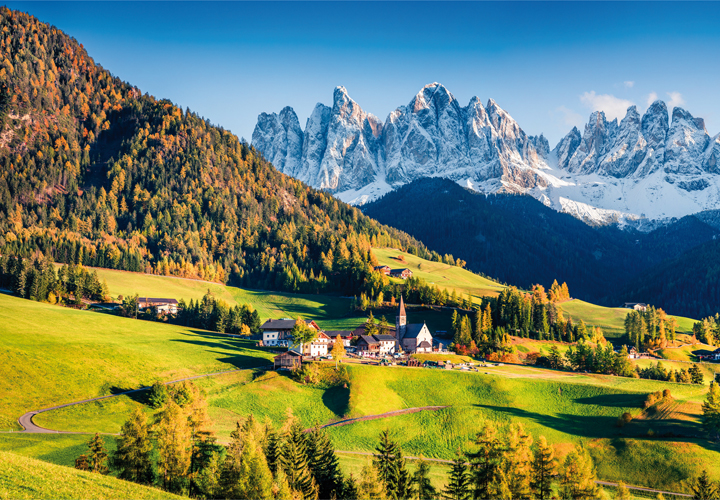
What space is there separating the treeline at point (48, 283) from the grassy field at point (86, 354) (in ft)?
30.0

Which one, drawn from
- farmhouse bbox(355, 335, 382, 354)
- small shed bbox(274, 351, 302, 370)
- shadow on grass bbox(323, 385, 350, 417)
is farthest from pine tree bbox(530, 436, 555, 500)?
farmhouse bbox(355, 335, 382, 354)

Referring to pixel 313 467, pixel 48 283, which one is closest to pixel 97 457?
pixel 313 467

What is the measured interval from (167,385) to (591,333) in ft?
430

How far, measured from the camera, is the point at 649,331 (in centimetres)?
16588

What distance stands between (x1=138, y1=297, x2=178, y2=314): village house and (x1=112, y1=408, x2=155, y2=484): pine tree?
106375 mm

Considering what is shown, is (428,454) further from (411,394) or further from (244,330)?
(244,330)

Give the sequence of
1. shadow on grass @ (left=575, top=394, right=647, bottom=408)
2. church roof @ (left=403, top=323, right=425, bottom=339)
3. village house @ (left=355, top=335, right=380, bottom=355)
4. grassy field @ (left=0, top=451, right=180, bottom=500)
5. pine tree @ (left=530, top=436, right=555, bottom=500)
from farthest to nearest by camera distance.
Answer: church roof @ (left=403, top=323, right=425, bottom=339)
village house @ (left=355, top=335, right=380, bottom=355)
shadow on grass @ (left=575, top=394, right=647, bottom=408)
pine tree @ (left=530, top=436, right=555, bottom=500)
grassy field @ (left=0, top=451, right=180, bottom=500)

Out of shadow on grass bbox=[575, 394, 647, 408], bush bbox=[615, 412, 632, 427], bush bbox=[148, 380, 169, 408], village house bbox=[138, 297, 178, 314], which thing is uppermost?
village house bbox=[138, 297, 178, 314]

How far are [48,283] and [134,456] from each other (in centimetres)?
10801

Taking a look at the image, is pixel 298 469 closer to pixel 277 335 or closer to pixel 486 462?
pixel 486 462

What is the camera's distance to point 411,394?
93.6 metres

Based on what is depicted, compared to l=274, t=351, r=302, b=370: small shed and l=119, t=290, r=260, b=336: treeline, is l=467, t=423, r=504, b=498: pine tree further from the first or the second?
l=119, t=290, r=260, b=336: treeline

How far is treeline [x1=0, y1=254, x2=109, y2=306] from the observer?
443ft

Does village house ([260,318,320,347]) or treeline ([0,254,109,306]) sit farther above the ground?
treeline ([0,254,109,306])
